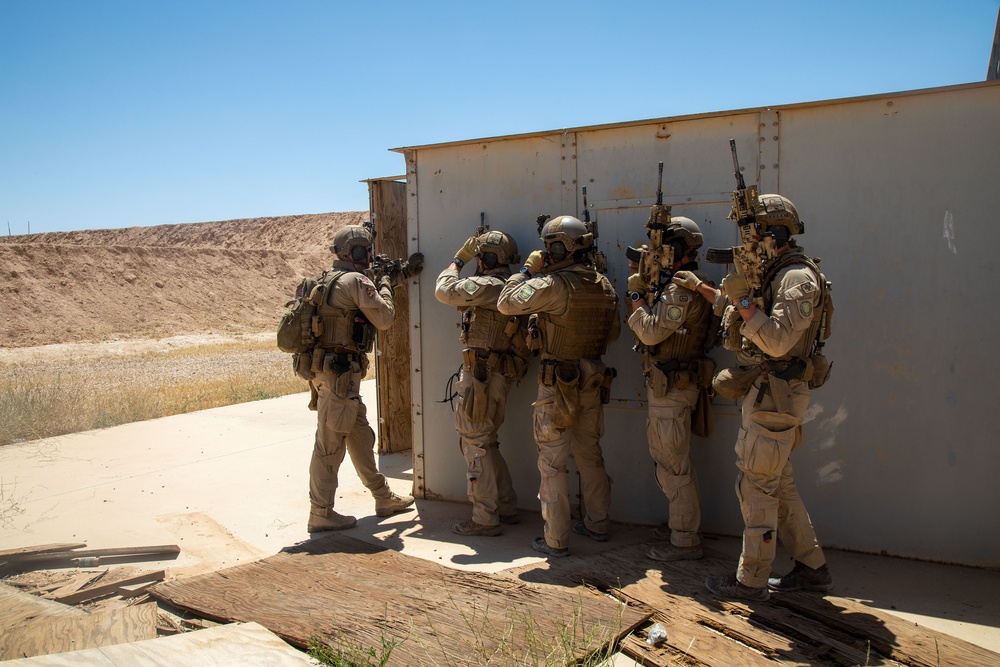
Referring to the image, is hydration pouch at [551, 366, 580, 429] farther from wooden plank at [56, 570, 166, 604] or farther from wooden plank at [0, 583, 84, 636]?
wooden plank at [0, 583, 84, 636]

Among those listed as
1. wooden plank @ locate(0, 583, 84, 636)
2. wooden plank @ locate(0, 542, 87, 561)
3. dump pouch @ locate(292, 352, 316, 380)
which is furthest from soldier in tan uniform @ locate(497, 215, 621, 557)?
wooden plank @ locate(0, 542, 87, 561)

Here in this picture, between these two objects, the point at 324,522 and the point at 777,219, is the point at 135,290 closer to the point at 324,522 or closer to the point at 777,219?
the point at 324,522

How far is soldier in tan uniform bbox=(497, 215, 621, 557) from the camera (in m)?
4.98

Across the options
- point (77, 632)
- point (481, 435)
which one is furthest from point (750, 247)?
point (77, 632)

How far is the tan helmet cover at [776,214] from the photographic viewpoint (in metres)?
4.04

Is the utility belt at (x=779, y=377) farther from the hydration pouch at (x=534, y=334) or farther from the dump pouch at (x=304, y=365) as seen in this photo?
the dump pouch at (x=304, y=365)

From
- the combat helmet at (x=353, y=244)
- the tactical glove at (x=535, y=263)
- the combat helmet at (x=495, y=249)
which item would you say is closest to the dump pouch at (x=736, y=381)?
the tactical glove at (x=535, y=263)

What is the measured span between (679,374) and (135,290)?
32.2 meters

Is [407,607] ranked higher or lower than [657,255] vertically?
lower

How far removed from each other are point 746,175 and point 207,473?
5.73 metres

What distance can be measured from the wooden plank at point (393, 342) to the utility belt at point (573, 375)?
302 cm

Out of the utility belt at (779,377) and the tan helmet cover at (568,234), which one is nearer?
the utility belt at (779,377)

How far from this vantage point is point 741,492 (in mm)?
4172

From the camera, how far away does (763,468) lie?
4.04 meters
